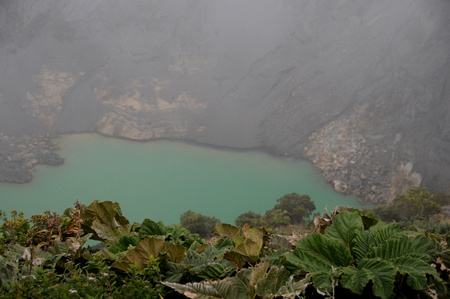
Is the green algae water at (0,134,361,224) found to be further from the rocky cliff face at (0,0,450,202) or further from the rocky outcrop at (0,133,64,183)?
the rocky cliff face at (0,0,450,202)

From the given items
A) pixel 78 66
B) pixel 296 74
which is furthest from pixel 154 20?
pixel 296 74

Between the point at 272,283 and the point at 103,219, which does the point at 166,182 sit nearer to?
the point at 103,219

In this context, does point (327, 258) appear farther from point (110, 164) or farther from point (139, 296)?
point (110, 164)

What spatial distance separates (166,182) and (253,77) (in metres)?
6.53

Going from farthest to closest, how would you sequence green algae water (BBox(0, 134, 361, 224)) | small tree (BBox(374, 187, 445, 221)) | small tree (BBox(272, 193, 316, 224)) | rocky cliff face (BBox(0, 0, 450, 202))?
1. rocky cliff face (BBox(0, 0, 450, 202))
2. green algae water (BBox(0, 134, 361, 224))
3. small tree (BBox(272, 193, 316, 224))
4. small tree (BBox(374, 187, 445, 221))

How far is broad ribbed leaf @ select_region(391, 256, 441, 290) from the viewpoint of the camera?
784mm

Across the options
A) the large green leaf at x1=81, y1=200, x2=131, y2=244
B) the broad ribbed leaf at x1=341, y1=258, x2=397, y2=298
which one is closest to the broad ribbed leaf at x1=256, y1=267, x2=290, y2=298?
the broad ribbed leaf at x1=341, y1=258, x2=397, y2=298

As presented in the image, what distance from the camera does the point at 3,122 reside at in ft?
48.8

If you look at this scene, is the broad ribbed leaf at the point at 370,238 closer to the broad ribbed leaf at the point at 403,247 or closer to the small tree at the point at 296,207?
the broad ribbed leaf at the point at 403,247

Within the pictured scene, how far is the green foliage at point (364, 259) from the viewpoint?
800mm

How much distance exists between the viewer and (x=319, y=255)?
0.92 m

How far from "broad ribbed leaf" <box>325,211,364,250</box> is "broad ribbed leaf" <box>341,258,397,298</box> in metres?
0.11

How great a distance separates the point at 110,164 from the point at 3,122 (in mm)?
5032

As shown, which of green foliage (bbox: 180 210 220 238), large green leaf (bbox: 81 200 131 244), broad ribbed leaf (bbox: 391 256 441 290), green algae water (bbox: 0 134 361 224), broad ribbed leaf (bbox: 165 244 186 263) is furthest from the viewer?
green algae water (bbox: 0 134 361 224)
